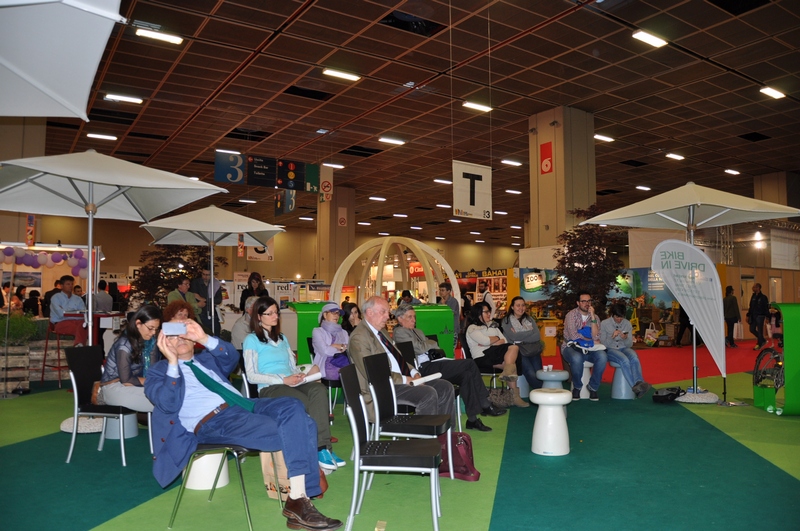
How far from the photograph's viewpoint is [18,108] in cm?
314

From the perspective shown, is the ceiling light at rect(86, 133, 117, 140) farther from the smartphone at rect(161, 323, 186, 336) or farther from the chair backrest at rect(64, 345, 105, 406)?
the smartphone at rect(161, 323, 186, 336)

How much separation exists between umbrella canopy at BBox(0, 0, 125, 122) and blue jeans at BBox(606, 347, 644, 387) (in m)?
6.22

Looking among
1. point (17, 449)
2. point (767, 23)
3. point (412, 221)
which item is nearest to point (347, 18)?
point (767, 23)

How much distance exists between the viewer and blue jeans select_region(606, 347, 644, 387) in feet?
24.8

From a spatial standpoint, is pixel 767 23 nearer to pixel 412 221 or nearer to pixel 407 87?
pixel 407 87

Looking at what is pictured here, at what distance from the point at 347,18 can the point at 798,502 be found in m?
7.01

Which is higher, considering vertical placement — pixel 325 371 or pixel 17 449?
pixel 325 371

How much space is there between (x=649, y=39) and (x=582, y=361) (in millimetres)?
4583

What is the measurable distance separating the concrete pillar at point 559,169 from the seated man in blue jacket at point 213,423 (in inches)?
362

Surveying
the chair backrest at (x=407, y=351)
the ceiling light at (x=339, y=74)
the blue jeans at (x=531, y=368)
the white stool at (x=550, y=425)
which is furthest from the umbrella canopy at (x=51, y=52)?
the ceiling light at (x=339, y=74)

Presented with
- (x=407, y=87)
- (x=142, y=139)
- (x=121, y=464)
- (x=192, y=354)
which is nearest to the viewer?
(x=192, y=354)

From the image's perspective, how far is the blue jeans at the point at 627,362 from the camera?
7.56 meters

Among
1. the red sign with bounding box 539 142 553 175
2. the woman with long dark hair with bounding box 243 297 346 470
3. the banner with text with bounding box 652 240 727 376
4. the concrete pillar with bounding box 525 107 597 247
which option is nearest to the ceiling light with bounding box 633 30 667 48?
the concrete pillar with bounding box 525 107 597 247

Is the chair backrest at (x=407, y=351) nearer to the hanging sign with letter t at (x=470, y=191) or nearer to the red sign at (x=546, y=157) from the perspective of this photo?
the hanging sign with letter t at (x=470, y=191)
